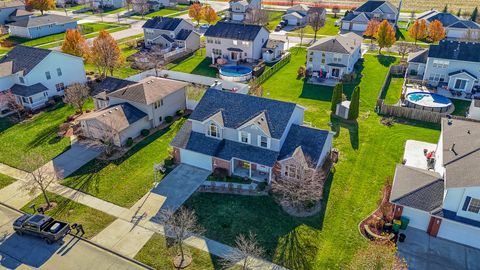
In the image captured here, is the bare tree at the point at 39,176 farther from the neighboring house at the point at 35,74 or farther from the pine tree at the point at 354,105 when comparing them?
the pine tree at the point at 354,105

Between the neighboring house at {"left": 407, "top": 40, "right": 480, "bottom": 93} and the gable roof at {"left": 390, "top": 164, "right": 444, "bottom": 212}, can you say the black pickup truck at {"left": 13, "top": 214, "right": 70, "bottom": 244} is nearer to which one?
the gable roof at {"left": 390, "top": 164, "right": 444, "bottom": 212}

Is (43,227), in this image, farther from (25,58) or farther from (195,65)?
(195,65)

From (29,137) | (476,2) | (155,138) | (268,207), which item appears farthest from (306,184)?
(476,2)

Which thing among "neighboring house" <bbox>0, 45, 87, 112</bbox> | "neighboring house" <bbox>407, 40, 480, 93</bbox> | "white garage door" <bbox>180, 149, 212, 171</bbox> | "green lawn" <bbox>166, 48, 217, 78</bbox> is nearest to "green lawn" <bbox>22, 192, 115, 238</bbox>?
"white garage door" <bbox>180, 149, 212, 171</bbox>

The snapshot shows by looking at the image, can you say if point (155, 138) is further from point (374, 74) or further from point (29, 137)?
point (374, 74)

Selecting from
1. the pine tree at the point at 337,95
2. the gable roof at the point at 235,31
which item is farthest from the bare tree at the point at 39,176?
the gable roof at the point at 235,31

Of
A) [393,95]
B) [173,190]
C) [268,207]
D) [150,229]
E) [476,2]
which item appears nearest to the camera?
[150,229]
